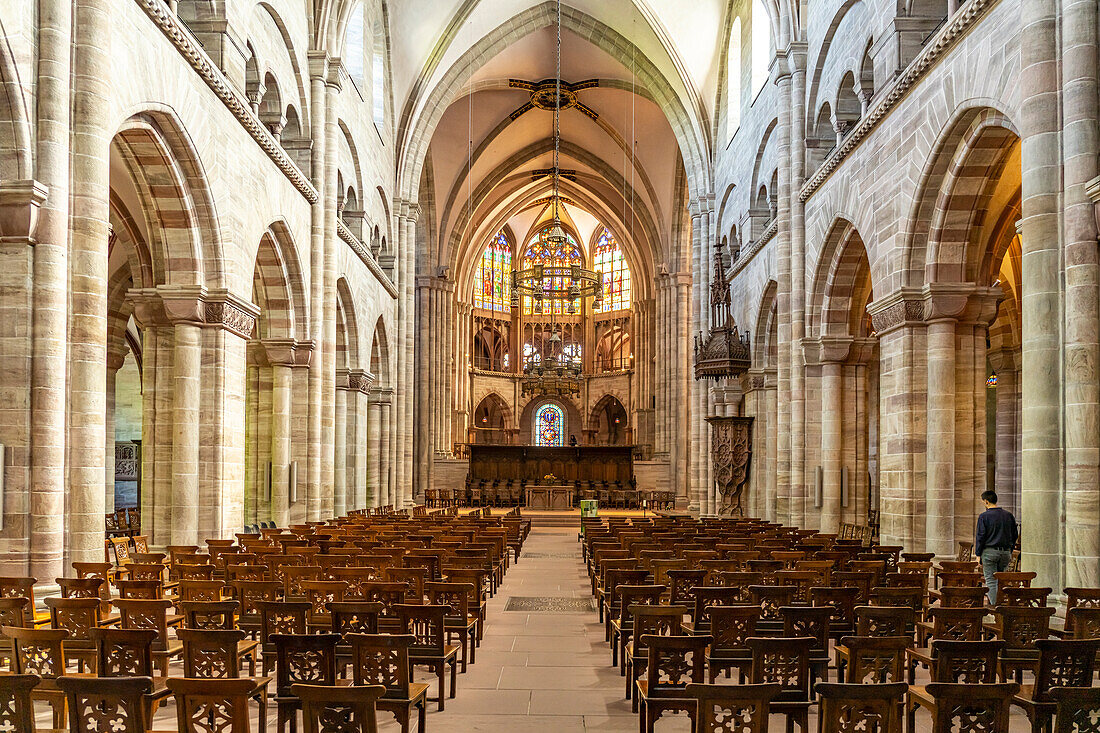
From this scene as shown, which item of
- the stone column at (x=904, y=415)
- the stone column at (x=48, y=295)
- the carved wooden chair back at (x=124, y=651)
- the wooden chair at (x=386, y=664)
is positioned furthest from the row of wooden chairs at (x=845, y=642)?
the stone column at (x=48, y=295)

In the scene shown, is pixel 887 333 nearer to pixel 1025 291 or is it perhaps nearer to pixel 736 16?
pixel 1025 291

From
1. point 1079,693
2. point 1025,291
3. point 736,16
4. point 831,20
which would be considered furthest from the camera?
point 736,16

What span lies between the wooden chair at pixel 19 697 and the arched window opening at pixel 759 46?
2620 centimetres

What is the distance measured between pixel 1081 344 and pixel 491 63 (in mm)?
30342

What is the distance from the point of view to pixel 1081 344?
10.2 meters

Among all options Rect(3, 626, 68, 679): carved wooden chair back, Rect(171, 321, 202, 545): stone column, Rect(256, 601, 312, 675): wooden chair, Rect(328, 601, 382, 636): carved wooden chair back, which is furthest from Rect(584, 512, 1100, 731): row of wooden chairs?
Rect(171, 321, 202, 545): stone column

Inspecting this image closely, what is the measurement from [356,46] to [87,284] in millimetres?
18516

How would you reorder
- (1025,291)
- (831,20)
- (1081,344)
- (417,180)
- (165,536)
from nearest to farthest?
(1081,344), (1025,291), (165,536), (831,20), (417,180)

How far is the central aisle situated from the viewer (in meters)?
7.21

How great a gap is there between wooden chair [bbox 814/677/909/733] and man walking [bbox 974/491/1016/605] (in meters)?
7.48

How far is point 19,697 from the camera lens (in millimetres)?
4555

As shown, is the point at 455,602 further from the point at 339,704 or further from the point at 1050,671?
the point at 1050,671

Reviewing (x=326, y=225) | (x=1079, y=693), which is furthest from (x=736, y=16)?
(x=1079, y=693)

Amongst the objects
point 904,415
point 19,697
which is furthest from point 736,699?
point 904,415
